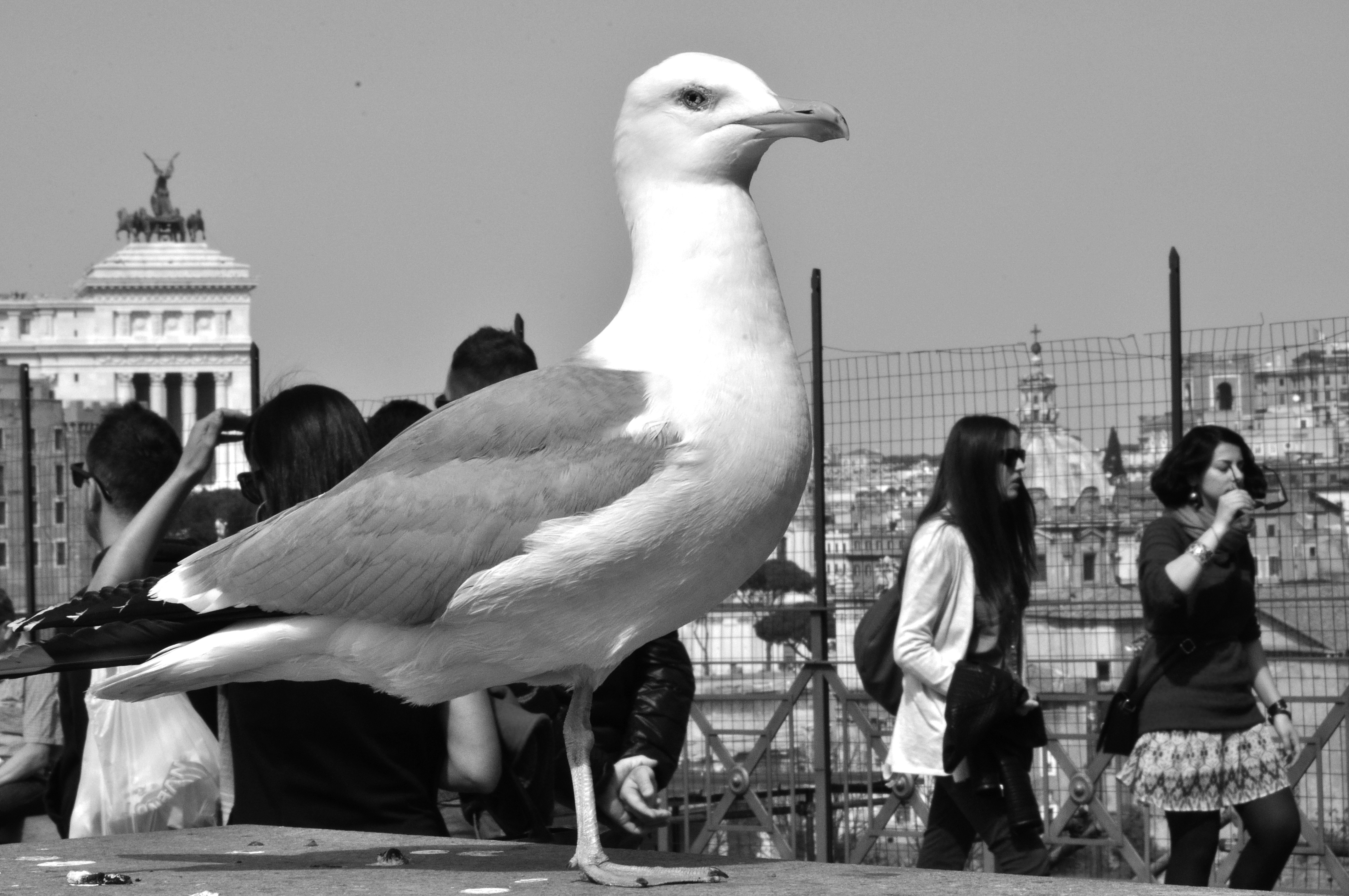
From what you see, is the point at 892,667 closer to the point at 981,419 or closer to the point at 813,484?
the point at 981,419

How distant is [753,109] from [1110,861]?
563 cm

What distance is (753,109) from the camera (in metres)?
2.98

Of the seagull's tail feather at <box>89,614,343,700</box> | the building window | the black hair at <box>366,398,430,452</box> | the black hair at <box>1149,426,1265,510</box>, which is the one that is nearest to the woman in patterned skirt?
the black hair at <box>1149,426,1265,510</box>

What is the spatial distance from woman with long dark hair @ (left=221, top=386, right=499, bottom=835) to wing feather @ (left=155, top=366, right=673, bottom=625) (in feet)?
1.75

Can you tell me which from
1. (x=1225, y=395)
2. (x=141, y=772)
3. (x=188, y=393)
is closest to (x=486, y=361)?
(x=141, y=772)

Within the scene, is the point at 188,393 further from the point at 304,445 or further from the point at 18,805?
the point at 304,445

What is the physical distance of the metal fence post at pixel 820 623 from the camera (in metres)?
8.09

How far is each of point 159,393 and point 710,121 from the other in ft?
298

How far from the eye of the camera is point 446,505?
9.45ft

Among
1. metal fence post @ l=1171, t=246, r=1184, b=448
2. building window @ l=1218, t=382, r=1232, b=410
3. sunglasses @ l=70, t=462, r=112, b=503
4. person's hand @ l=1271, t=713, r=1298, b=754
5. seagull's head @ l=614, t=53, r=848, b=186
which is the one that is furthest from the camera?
building window @ l=1218, t=382, r=1232, b=410

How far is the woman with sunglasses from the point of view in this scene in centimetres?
520

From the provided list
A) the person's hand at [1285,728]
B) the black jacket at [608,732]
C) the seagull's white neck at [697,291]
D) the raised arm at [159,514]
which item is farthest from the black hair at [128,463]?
the person's hand at [1285,728]

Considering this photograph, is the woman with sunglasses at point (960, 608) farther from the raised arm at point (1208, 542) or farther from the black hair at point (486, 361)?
the black hair at point (486, 361)

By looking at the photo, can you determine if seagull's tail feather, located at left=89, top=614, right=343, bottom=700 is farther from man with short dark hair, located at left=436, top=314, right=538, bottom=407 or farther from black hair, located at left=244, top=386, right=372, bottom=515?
man with short dark hair, located at left=436, top=314, right=538, bottom=407
